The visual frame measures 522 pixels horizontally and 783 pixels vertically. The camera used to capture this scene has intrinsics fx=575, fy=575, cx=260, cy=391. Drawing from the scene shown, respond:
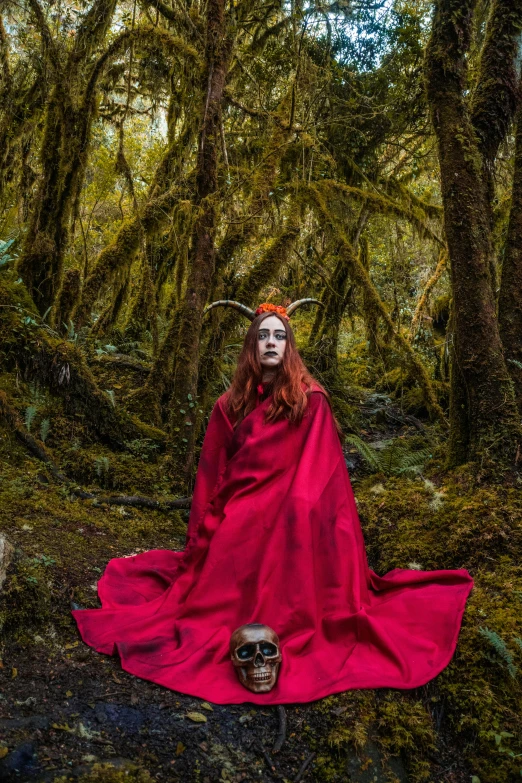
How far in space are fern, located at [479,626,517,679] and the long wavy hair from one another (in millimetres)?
1676

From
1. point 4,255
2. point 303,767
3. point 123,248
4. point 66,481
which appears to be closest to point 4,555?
point 303,767

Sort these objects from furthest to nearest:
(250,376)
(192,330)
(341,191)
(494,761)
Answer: (341,191) → (192,330) → (250,376) → (494,761)

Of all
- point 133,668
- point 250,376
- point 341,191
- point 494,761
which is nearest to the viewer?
point 494,761

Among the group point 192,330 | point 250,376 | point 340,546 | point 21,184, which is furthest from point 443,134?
point 21,184

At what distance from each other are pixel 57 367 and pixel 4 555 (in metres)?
2.98

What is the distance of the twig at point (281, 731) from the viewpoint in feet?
8.41

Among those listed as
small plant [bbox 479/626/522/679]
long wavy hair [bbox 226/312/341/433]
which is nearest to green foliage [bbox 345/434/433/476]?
long wavy hair [bbox 226/312/341/433]

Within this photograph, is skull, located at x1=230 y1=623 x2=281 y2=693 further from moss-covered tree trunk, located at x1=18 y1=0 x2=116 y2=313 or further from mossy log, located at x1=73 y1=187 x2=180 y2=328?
mossy log, located at x1=73 y1=187 x2=180 y2=328

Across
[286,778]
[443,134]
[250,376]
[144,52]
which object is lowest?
[286,778]

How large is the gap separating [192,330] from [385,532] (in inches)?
116

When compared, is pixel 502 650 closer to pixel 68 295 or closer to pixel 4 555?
pixel 4 555

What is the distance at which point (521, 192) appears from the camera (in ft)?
16.1

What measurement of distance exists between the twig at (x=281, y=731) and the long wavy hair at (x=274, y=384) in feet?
5.70

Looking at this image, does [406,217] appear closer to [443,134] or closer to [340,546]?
[443,134]
